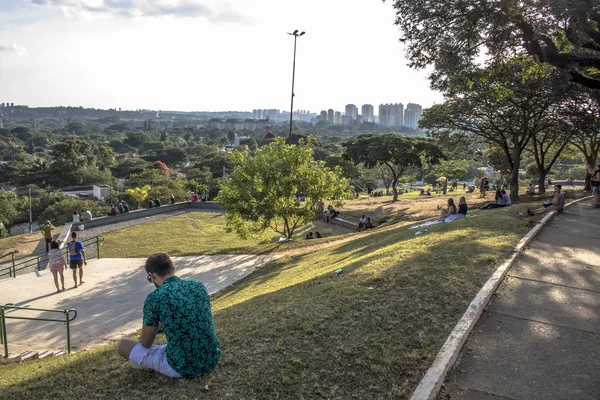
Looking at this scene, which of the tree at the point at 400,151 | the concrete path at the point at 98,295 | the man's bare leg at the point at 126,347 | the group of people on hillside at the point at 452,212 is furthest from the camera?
the tree at the point at 400,151

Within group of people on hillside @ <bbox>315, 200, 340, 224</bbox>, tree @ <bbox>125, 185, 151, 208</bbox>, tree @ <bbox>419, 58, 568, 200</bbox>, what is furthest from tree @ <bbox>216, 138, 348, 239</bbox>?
tree @ <bbox>125, 185, 151, 208</bbox>

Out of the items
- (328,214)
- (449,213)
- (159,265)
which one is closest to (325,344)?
(159,265)

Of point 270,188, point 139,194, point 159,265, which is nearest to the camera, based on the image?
point 159,265

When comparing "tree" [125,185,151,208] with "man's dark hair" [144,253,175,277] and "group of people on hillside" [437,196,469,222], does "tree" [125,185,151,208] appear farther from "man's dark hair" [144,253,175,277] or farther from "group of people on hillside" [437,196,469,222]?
"man's dark hair" [144,253,175,277]

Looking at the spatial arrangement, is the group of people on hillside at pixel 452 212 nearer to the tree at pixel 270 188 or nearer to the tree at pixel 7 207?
the tree at pixel 270 188

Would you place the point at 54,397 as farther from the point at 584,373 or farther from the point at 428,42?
the point at 428,42

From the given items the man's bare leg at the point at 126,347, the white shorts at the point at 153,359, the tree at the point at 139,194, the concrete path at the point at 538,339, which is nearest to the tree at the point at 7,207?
the tree at the point at 139,194

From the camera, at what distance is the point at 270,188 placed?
16641 millimetres

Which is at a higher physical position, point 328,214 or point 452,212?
point 452,212

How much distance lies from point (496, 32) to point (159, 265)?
9.79 m

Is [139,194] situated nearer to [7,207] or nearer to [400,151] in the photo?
[7,207]

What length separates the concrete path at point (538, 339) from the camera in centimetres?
392

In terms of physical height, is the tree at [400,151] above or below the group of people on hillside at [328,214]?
above

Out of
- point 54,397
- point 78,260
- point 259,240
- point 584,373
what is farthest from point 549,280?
point 259,240
